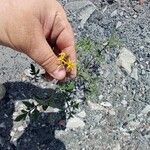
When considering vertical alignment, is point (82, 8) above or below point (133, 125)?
above

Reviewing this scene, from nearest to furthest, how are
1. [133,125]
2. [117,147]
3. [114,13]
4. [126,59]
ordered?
1. [117,147]
2. [133,125]
3. [126,59]
4. [114,13]

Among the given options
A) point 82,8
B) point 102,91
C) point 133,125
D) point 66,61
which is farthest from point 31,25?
point 82,8

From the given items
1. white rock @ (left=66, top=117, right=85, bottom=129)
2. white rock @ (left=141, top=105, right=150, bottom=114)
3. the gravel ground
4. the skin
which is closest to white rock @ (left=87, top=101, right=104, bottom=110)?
the gravel ground

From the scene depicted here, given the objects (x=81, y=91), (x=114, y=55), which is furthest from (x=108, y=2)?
(x=81, y=91)

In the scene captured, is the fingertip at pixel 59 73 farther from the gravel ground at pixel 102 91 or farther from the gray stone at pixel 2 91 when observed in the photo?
the gray stone at pixel 2 91

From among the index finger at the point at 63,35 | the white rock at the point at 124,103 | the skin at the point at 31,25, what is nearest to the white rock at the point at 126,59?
the white rock at the point at 124,103

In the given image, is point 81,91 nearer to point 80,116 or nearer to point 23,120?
point 80,116

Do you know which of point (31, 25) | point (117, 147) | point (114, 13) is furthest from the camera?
point (114, 13)

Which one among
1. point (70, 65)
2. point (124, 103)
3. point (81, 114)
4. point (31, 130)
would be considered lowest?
point (31, 130)

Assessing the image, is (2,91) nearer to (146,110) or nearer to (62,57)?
(62,57)
